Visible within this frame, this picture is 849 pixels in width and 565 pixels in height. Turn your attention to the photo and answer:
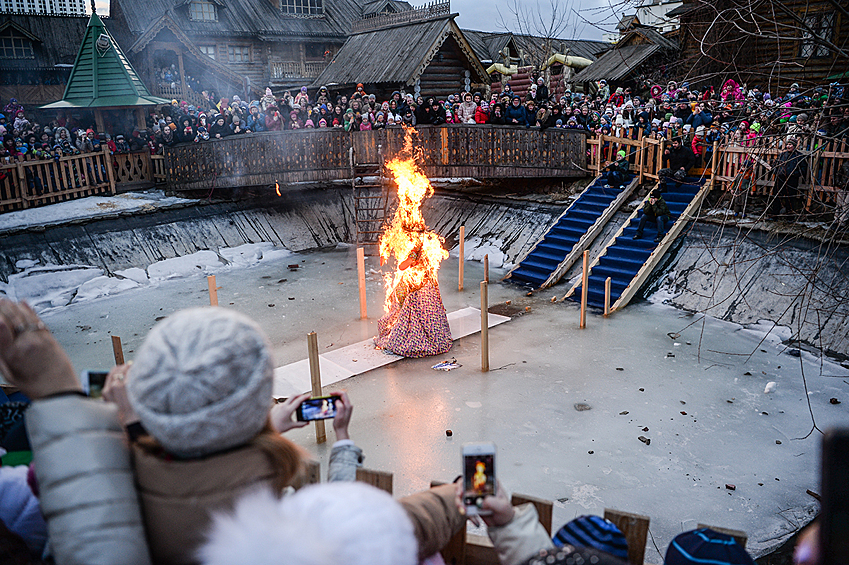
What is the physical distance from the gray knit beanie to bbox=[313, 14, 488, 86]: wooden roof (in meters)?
19.7

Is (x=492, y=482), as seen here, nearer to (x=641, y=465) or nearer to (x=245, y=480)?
(x=245, y=480)

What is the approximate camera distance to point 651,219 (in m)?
12.3

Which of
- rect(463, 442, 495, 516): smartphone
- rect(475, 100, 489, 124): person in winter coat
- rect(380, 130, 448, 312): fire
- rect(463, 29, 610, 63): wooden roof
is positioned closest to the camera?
rect(463, 442, 495, 516): smartphone

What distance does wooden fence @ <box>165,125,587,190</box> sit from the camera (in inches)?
608

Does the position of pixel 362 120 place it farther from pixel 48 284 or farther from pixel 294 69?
pixel 294 69

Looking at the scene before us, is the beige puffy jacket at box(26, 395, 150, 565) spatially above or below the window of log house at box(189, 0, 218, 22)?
below

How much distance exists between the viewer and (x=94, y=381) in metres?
2.36

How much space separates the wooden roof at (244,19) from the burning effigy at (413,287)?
22.1 m

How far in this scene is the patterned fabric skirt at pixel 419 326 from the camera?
8914 millimetres

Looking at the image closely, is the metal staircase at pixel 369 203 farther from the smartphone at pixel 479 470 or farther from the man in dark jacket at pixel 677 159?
the smartphone at pixel 479 470

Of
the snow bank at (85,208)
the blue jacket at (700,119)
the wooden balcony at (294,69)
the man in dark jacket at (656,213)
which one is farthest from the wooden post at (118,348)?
the wooden balcony at (294,69)

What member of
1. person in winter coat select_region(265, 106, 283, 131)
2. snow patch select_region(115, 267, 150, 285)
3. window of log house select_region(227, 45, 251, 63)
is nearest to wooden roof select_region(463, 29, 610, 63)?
window of log house select_region(227, 45, 251, 63)

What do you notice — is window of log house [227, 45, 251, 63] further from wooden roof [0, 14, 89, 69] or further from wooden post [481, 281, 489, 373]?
wooden post [481, 281, 489, 373]

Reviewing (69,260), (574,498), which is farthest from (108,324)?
(574,498)
